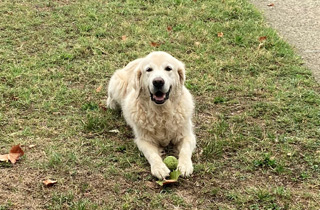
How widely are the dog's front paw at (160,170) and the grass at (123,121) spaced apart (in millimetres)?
91

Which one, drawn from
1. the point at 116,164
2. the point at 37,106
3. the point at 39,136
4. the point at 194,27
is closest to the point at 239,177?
the point at 116,164

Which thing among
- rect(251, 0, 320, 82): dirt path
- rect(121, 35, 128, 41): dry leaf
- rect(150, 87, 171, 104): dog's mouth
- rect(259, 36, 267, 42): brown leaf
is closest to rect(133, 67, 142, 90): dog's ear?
rect(150, 87, 171, 104): dog's mouth

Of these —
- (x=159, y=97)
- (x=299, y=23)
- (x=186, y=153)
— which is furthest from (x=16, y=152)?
(x=299, y=23)

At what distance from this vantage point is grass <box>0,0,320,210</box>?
11.1 feet

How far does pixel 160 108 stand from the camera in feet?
13.1

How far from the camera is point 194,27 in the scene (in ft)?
22.8

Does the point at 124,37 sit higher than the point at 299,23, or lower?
lower

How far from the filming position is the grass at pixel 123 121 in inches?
133

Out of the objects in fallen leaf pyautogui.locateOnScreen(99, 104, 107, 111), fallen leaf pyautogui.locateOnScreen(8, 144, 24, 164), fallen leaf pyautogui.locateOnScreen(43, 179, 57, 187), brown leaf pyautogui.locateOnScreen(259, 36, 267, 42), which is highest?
brown leaf pyautogui.locateOnScreen(259, 36, 267, 42)

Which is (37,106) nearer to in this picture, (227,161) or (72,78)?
(72,78)

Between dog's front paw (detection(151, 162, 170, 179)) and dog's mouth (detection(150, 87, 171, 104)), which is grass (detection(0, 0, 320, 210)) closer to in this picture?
dog's front paw (detection(151, 162, 170, 179))

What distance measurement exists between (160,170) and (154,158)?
0.20 meters

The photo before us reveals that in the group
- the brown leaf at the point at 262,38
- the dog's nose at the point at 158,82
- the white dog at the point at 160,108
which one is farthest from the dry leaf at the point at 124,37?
the dog's nose at the point at 158,82

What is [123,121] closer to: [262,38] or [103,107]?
[103,107]
